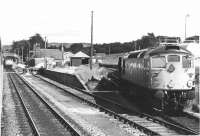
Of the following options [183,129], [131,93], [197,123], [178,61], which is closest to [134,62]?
[131,93]

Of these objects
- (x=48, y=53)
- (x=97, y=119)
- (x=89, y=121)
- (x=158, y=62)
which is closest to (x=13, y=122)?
(x=89, y=121)

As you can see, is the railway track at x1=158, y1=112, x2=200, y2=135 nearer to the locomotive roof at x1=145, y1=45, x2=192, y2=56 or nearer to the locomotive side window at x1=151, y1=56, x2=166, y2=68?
the locomotive side window at x1=151, y1=56, x2=166, y2=68

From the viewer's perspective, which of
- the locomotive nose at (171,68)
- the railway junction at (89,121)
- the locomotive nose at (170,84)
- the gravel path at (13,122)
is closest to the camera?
the railway junction at (89,121)

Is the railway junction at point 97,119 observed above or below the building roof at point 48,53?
below

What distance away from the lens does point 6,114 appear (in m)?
19.3

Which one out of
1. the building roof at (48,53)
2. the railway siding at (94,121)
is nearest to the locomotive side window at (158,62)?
the railway siding at (94,121)

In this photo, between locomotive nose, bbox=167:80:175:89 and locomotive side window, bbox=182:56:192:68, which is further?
locomotive side window, bbox=182:56:192:68

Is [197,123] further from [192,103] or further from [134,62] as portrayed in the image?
[134,62]

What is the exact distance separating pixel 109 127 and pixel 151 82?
4.07 m

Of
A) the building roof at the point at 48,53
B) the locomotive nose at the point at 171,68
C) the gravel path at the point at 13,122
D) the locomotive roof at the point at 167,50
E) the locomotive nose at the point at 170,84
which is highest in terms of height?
the building roof at the point at 48,53

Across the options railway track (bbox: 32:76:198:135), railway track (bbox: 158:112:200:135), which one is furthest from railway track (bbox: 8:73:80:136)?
railway track (bbox: 158:112:200:135)

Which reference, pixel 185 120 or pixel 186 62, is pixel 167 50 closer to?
pixel 186 62

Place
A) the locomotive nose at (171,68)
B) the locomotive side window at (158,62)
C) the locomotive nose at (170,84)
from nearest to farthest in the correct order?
the locomotive nose at (170,84) < the locomotive nose at (171,68) < the locomotive side window at (158,62)

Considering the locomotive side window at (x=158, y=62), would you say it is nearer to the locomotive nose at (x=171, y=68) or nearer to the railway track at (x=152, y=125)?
the locomotive nose at (x=171, y=68)
